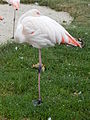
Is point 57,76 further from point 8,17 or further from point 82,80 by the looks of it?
point 8,17

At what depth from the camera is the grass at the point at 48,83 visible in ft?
13.8

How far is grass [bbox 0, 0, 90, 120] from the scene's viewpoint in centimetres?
420

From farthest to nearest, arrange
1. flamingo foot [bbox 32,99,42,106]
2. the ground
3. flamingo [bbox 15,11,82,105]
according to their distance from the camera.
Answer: the ground < flamingo foot [bbox 32,99,42,106] < flamingo [bbox 15,11,82,105]

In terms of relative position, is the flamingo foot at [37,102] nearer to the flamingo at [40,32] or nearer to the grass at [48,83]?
the grass at [48,83]

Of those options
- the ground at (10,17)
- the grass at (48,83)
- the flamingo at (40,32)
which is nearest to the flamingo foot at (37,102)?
the grass at (48,83)

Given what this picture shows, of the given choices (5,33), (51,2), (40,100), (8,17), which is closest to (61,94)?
(40,100)

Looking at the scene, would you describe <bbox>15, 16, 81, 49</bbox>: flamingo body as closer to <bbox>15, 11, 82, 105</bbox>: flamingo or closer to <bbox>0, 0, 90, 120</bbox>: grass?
<bbox>15, 11, 82, 105</bbox>: flamingo

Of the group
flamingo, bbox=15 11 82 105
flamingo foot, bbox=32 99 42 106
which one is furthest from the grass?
flamingo, bbox=15 11 82 105

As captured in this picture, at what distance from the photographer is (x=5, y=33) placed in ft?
25.6

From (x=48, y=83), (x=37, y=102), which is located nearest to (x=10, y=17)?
(x=48, y=83)

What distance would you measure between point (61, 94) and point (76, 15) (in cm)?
541

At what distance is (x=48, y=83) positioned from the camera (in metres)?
4.90

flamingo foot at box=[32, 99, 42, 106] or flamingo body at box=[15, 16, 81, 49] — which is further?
flamingo foot at box=[32, 99, 42, 106]

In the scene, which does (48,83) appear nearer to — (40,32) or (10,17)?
(40,32)
